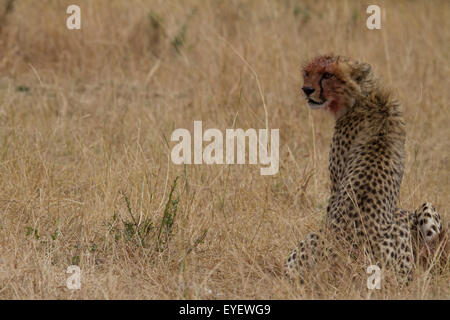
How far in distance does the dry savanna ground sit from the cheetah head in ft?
1.88

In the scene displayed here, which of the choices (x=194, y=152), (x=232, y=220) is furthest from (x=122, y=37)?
(x=232, y=220)

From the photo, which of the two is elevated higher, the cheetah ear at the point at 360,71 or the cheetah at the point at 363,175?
the cheetah ear at the point at 360,71

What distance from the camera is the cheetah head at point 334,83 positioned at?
11.5 feet

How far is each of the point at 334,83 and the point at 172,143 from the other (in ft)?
5.19

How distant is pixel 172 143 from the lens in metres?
4.87

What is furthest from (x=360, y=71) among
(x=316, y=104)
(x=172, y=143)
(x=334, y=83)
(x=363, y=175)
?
(x=172, y=143)

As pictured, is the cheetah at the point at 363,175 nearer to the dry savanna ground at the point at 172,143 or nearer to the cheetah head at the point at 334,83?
the cheetah head at the point at 334,83

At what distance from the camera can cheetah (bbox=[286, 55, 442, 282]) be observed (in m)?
3.16

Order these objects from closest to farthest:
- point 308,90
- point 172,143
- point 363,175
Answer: point 363,175, point 308,90, point 172,143

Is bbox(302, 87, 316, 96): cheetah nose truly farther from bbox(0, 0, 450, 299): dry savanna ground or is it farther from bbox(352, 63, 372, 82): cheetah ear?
bbox(0, 0, 450, 299): dry savanna ground

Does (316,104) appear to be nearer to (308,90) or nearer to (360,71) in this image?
(308,90)

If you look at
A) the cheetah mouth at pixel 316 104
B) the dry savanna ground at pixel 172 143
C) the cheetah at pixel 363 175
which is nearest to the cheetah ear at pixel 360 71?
the cheetah at pixel 363 175

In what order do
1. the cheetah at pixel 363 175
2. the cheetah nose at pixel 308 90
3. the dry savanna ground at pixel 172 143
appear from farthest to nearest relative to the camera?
the cheetah nose at pixel 308 90 → the dry savanna ground at pixel 172 143 → the cheetah at pixel 363 175
